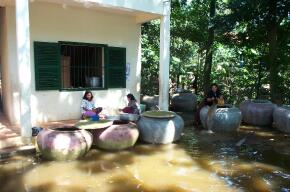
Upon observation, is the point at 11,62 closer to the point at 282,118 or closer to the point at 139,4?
the point at 139,4

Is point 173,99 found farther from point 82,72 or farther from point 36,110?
point 36,110

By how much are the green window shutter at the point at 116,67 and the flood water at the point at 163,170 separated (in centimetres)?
325

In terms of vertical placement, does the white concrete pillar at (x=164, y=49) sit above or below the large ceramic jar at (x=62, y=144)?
above

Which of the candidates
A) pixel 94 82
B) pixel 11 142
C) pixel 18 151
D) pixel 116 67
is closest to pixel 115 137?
pixel 18 151

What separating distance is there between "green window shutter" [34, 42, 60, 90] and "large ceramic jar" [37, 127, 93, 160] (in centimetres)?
281

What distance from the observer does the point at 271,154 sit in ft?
19.7

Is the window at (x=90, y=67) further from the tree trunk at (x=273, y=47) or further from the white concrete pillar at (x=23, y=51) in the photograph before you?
the tree trunk at (x=273, y=47)

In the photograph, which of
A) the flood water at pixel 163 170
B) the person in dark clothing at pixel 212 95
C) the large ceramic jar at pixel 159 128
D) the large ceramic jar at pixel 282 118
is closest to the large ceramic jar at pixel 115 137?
the flood water at pixel 163 170

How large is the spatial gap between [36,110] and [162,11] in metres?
4.29

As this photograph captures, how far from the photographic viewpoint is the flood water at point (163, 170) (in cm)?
436

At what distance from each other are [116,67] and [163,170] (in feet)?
16.0

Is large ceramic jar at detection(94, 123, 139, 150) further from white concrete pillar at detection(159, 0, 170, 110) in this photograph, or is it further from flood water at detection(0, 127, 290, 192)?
white concrete pillar at detection(159, 0, 170, 110)

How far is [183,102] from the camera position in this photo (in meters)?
10.9

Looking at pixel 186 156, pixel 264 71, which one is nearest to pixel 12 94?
pixel 186 156
